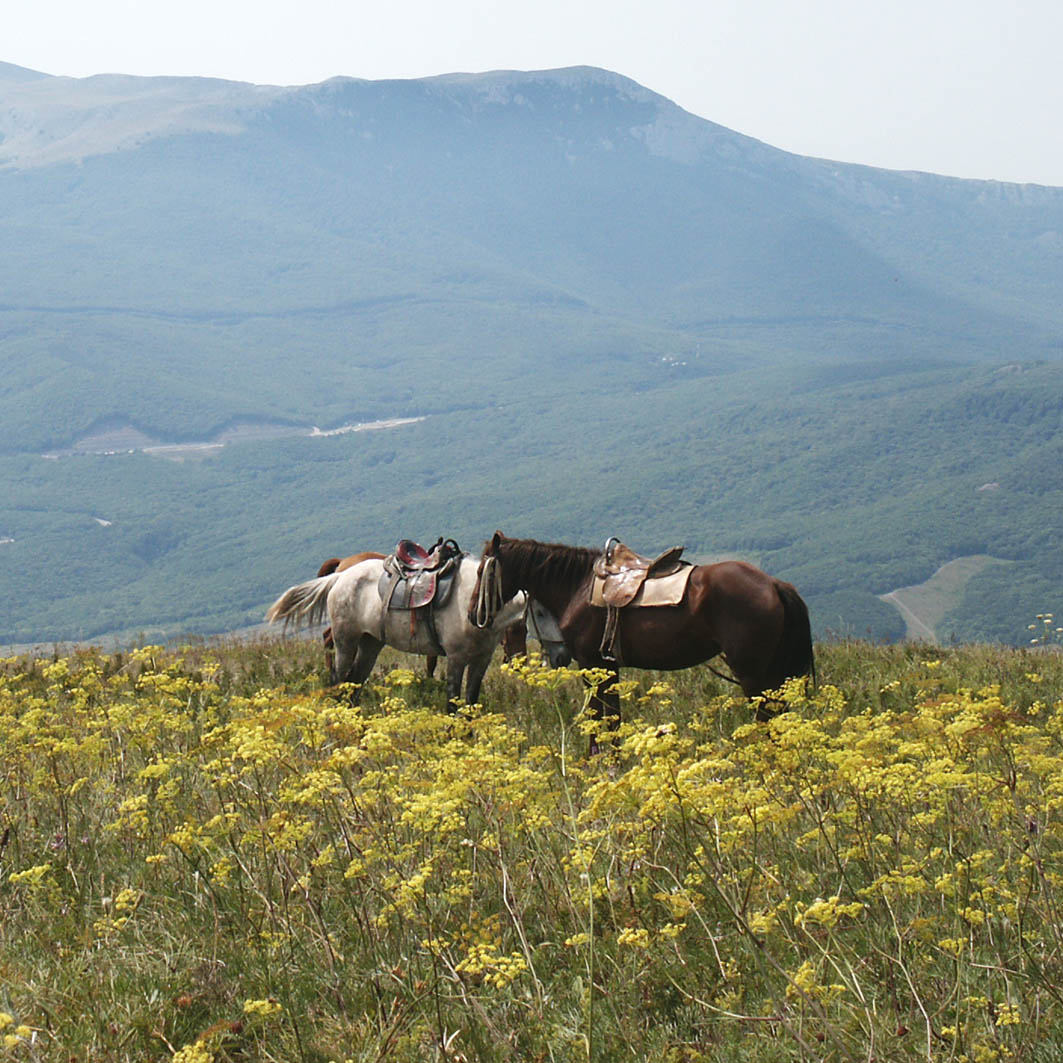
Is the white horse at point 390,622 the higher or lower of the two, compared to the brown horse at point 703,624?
lower

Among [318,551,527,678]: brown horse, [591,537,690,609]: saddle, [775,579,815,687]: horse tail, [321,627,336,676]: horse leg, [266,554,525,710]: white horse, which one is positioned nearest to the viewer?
[775,579,815,687]: horse tail

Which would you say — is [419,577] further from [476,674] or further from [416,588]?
[476,674]

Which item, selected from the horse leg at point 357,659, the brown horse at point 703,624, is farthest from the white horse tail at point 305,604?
the brown horse at point 703,624

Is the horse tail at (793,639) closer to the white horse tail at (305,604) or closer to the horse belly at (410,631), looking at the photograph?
the horse belly at (410,631)

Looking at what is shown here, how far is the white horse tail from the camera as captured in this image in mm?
12477

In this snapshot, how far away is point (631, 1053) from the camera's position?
3873mm

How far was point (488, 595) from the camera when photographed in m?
10.3

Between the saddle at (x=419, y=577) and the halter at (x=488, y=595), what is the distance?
3.35 feet

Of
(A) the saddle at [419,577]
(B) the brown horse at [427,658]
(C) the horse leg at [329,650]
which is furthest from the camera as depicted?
(C) the horse leg at [329,650]

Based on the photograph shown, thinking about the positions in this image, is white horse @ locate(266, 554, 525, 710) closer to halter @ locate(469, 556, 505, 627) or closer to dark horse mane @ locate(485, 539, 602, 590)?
halter @ locate(469, 556, 505, 627)

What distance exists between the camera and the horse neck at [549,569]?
10.2 metres

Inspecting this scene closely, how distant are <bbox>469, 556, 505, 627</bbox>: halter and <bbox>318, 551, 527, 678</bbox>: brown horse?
43 cm

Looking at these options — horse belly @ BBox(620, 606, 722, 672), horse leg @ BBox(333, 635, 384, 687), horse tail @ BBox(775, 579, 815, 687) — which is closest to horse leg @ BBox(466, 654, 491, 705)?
horse leg @ BBox(333, 635, 384, 687)

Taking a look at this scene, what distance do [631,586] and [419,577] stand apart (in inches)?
104
